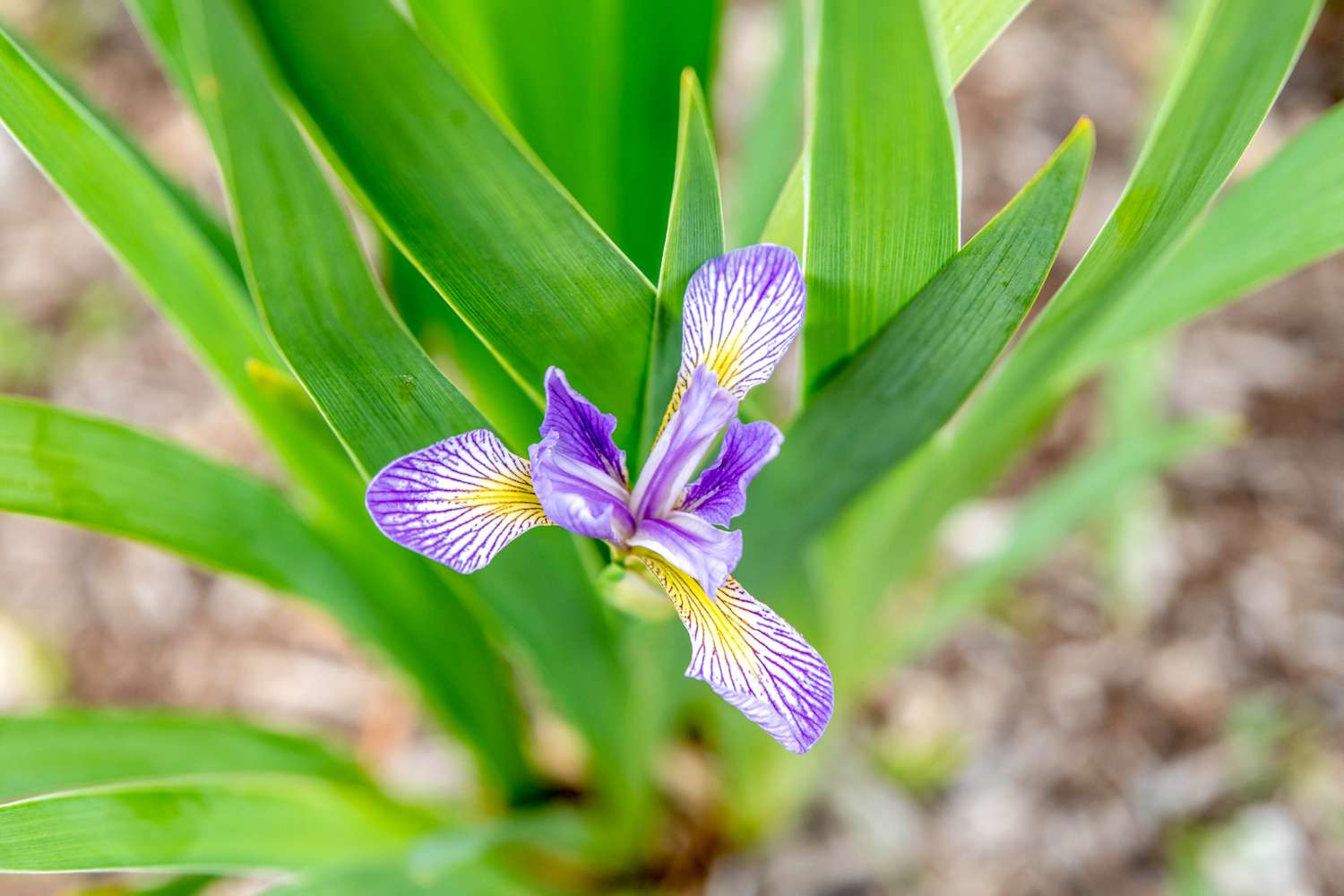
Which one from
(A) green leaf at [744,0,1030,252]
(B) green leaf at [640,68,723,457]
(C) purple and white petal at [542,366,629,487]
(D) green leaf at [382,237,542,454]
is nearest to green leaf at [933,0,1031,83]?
(A) green leaf at [744,0,1030,252]

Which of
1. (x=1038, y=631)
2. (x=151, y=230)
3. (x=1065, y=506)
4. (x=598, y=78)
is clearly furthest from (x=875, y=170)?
(x=1038, y=631)

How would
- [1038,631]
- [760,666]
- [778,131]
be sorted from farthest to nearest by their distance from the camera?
1. [1038,631]
2. [778,131]
3. [760,666]

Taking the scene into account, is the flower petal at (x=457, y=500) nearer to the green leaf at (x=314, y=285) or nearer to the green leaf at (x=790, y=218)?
the green leaf at (x=314, y=285)

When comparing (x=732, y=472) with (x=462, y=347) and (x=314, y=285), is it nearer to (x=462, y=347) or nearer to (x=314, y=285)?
(x=314, y=285)

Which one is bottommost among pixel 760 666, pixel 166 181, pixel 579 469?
pixel 760 666

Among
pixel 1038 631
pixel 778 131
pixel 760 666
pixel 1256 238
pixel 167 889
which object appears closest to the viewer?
pixel 760 666

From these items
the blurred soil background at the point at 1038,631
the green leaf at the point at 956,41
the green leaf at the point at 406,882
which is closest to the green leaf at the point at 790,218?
Answer: the green leaf at the point at 956,41
